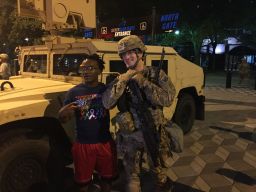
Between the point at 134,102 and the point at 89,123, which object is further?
the point at 89,123

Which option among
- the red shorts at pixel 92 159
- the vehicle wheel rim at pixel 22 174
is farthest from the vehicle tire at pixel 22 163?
the red shorts at pixel 92 159

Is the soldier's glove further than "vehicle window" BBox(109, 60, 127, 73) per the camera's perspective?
No

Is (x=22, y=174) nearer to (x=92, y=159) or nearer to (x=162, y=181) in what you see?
(x=92, y=159)

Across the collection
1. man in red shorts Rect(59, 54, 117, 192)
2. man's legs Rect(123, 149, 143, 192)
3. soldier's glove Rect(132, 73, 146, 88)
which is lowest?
man's legs Rect(123, 149, 143, 192)

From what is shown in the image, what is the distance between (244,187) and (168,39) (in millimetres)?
23768

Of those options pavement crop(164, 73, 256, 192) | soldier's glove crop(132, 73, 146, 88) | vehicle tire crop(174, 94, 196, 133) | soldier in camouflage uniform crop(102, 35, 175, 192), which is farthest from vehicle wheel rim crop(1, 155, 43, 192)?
vehicle tire crop(174, 94, 196, 133)

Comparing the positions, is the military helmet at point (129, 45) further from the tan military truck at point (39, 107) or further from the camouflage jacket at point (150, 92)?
the tan military truck at point (39, 107)

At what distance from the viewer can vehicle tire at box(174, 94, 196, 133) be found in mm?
6664

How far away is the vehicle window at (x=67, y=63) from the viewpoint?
4.59m

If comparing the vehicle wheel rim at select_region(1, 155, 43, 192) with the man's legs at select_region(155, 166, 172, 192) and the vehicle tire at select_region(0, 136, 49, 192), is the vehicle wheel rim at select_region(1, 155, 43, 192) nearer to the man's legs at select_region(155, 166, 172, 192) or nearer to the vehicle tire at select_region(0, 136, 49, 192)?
the vehicle tire at select_region(0, 136, 49, 192)

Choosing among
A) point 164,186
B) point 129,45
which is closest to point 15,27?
point 129,45

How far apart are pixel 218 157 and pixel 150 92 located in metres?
3.14

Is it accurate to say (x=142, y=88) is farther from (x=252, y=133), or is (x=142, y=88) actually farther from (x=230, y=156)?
(x=252, y=133)

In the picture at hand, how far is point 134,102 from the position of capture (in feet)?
10.2
